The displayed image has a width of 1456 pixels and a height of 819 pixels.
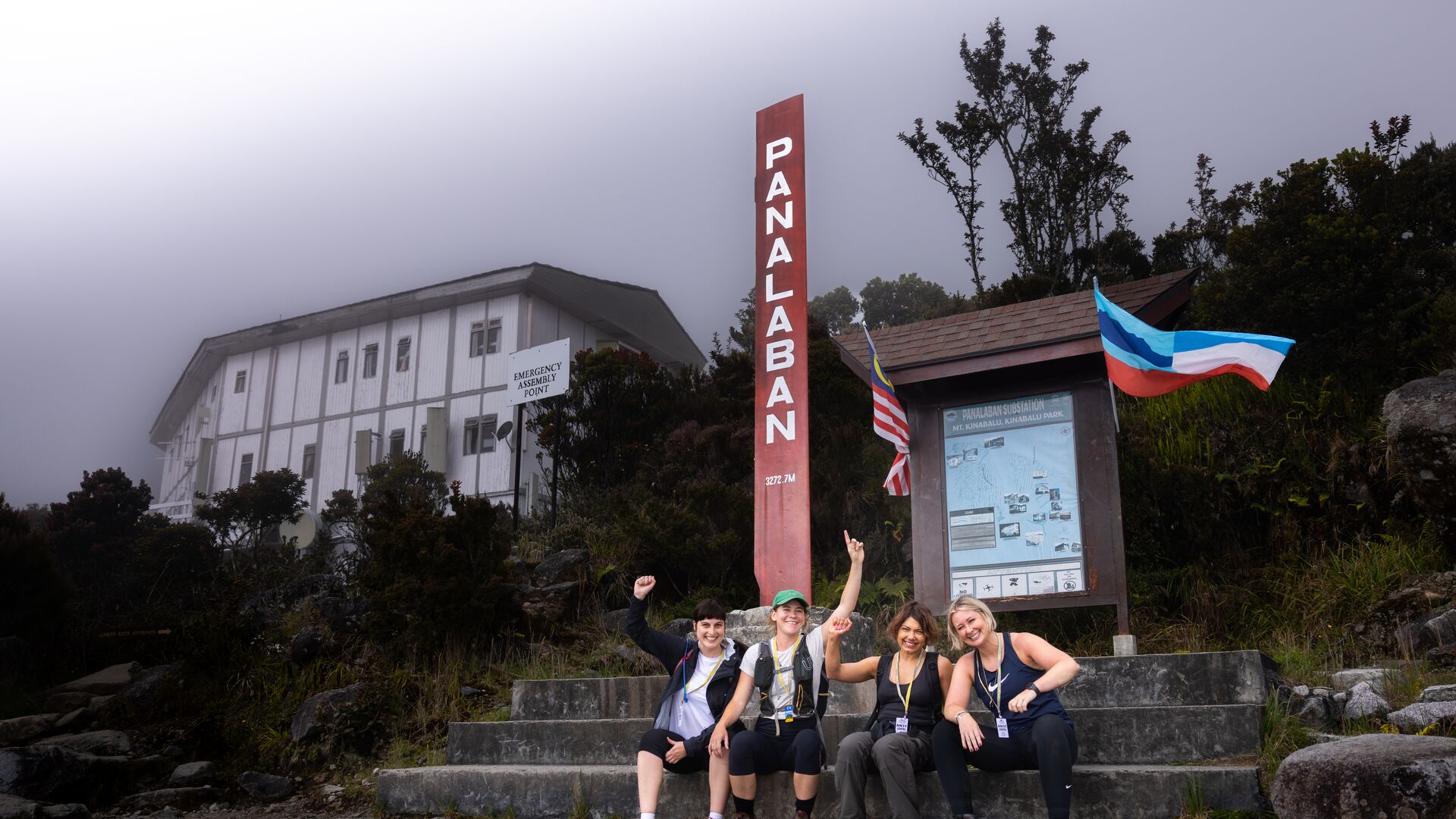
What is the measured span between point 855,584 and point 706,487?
625 centimetres

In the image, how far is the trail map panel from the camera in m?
8.58

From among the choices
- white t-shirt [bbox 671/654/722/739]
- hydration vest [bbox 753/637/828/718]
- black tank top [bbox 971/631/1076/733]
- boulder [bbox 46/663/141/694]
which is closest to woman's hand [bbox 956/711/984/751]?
black tank top [bbox 971/631/1076/733]

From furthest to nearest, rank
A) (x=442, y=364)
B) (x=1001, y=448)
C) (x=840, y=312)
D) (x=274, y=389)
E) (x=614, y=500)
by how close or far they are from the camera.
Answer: (x=840, y=312) → (x=274, y=389) → (x=442, y=364) → (x=614, y=500) → (x=1001, y=448)

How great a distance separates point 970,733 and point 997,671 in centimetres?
43

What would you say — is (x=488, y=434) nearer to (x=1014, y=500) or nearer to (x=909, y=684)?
(x=1014, y=500)

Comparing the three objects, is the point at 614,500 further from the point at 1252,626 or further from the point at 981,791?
the point at 981,791

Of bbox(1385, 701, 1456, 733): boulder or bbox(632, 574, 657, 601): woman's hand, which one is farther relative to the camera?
bbox(632, 574, 657, 601): woman's hand

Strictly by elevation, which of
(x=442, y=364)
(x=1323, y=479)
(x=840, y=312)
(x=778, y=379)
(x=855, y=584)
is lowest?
(x=855, y=584)

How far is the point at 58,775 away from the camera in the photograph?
336 inches

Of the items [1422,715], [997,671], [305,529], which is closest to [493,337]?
[305,529]

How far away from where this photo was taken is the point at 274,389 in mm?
30734

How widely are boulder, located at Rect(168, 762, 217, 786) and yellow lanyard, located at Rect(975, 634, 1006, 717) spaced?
6.56 metres

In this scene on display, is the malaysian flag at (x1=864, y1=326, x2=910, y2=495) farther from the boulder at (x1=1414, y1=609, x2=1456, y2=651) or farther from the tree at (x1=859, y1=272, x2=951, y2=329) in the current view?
the tree at (x1=859, y1=272, x2=951, y2=329)

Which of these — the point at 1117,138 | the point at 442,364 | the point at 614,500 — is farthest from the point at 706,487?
the point at 442,364
